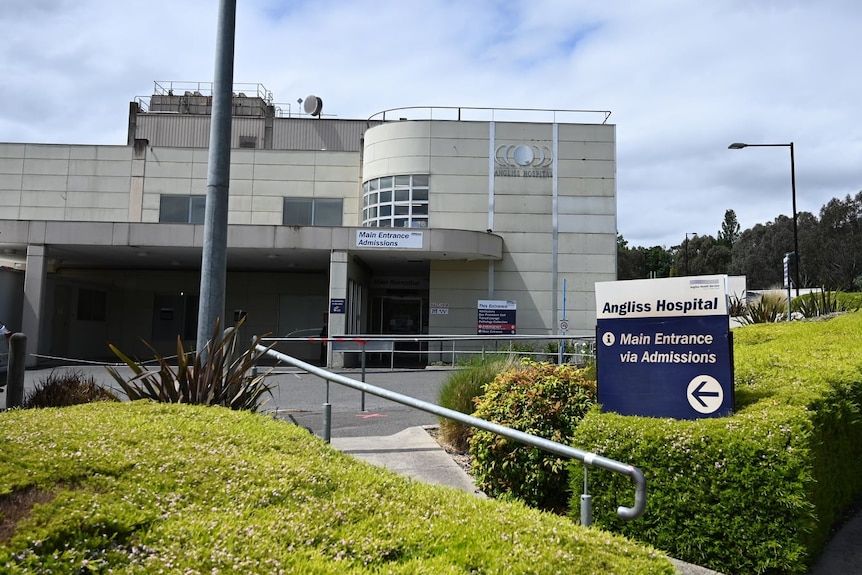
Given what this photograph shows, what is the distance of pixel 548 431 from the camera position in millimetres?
6090

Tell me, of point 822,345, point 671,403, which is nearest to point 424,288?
point 822,345

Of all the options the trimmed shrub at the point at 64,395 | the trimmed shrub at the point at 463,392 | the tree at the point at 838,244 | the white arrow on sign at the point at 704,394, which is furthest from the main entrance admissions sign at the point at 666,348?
the tree at the point at 838,244

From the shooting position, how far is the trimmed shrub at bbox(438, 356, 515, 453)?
7.70 m

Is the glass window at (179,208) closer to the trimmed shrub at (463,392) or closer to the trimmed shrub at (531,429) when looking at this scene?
the trimmed shrub at (463,392)

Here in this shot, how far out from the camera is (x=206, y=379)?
623cm

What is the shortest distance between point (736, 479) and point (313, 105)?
32.7m

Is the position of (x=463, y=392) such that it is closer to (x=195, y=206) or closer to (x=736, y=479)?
(x=736, y=479)

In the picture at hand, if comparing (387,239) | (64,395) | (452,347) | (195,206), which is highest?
(195,206)

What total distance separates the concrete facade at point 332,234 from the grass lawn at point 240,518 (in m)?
18.8

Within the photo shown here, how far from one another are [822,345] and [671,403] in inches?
156

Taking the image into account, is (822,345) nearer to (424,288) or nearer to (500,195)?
(500,195)

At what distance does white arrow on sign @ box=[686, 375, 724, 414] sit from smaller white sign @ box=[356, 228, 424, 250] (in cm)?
1770

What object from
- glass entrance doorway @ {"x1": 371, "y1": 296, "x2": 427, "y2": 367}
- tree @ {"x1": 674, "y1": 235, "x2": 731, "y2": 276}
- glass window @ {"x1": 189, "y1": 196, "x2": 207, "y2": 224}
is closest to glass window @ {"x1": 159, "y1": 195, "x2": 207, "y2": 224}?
glass window @ {"x1": 189, "y1": 196, "x2": 207, "y2": 224}

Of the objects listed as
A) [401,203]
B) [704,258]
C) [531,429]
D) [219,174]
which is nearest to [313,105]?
[401,203]
